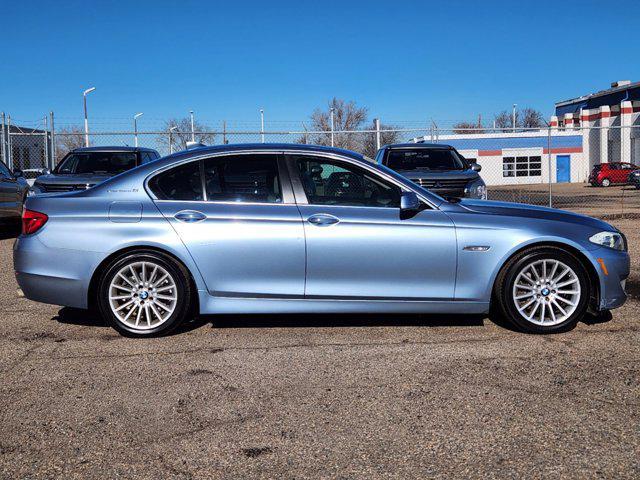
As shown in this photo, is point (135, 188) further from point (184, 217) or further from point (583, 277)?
point (583, 277)

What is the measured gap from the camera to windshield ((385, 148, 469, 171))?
1244cm

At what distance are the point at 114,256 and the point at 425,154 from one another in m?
8.27

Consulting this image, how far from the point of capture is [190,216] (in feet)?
17.6

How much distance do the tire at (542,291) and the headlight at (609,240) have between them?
9.6 inches

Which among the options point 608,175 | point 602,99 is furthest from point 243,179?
point 602,99

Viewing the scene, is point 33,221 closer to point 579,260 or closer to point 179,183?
point 179,183

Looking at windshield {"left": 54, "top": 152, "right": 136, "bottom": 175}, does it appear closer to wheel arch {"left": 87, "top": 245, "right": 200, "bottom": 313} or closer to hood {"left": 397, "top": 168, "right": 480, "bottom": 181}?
hood {"left": 397, "top": 168, "right": 480, "bottom": 181}

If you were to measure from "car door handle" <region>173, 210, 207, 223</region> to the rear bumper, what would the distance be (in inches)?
27.7

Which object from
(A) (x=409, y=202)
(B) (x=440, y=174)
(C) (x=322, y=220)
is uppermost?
(B) (x=440, y=174)

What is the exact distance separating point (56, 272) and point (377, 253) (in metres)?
2.53

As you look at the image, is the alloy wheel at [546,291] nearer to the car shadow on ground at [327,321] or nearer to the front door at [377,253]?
the car shadow on ground at [327,321]

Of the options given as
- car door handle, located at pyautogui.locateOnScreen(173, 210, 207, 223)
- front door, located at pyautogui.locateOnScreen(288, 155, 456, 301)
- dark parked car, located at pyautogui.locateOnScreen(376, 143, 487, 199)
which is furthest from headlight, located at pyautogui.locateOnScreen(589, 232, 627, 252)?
dark parked car, located at pyautogui.locateOnScreen(376, 143, 487, 199)

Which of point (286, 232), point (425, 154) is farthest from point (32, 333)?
point (425, 154)

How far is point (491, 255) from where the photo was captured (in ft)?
17.5
